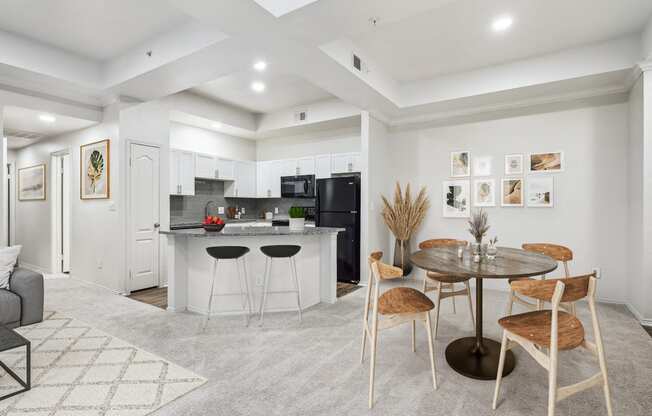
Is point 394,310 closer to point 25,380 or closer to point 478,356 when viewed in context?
point 478,356

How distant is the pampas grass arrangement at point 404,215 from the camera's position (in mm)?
5059

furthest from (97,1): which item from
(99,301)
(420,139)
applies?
(420,139)

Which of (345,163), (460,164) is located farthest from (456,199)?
(345,163)

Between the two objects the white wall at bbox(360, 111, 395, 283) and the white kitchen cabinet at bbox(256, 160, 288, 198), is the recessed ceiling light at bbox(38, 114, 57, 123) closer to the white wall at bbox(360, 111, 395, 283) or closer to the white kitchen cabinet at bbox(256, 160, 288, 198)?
the white kitchen cabinet at bbox(256, 160, 288, 198)

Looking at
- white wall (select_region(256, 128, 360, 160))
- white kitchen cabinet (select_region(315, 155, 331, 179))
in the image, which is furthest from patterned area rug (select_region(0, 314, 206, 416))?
white wall (select_region(256, 128, 360, 160))

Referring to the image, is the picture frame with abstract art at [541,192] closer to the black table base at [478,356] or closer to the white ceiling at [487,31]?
the white ceiling at [487,31]

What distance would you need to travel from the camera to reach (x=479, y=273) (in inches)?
82.7

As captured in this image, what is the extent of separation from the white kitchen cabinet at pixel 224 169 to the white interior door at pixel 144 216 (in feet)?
4.70

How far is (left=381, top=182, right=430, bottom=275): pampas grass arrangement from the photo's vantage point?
5.06 metres

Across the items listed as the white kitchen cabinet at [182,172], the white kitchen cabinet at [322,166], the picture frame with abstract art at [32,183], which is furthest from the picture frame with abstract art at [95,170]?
the white kitchen cabinet at [322,166]

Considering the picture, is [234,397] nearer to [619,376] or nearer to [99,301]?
[619,376]

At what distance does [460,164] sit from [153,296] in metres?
4.77

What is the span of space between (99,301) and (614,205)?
6.55 meters

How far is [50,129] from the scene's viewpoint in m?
5.22
